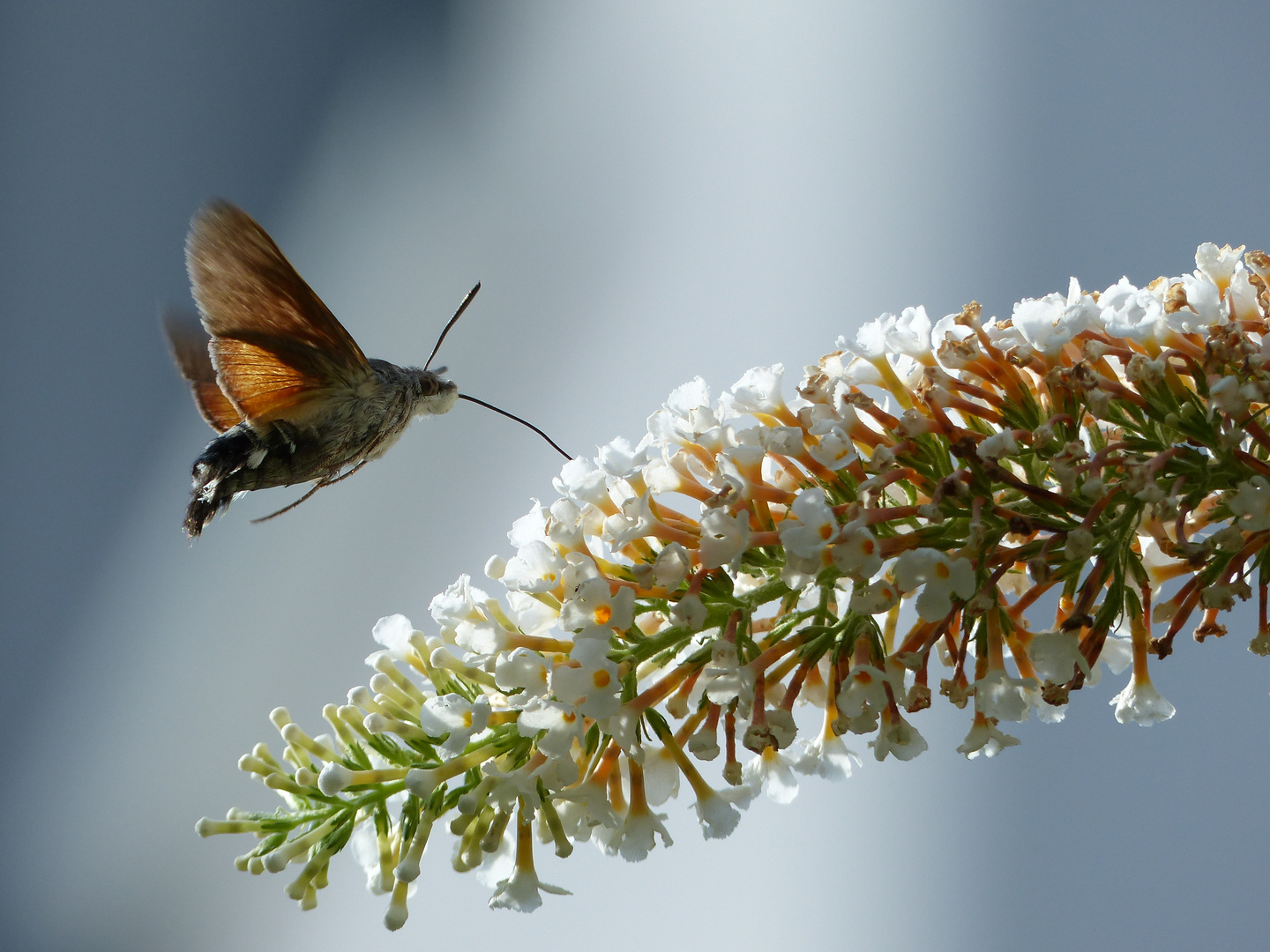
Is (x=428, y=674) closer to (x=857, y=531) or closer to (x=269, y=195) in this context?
(x=857, y=531)

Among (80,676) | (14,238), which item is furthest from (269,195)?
(80,676)

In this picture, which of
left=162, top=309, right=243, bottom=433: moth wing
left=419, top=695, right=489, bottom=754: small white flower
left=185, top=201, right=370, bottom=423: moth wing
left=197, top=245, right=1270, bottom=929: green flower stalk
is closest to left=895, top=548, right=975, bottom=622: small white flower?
left=197, top=245, right=1270, bottom=929: green flower stalk

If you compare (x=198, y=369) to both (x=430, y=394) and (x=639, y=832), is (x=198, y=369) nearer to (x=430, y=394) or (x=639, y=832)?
(x=430, y=394)

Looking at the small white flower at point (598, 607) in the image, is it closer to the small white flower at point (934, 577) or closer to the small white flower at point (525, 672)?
the small white flower at point (525, 672)

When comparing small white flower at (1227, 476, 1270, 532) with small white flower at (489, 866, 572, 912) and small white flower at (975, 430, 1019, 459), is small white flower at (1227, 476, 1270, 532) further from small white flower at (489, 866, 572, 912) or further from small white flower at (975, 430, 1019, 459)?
small white flower at (489, 866, 572, 912)

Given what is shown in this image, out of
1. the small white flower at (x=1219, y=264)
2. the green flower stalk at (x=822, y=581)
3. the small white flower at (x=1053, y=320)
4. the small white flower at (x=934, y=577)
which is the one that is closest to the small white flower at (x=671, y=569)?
the green flower stalk at (x=822, y=581)

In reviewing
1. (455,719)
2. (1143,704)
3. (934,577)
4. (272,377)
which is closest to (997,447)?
(934,577)
